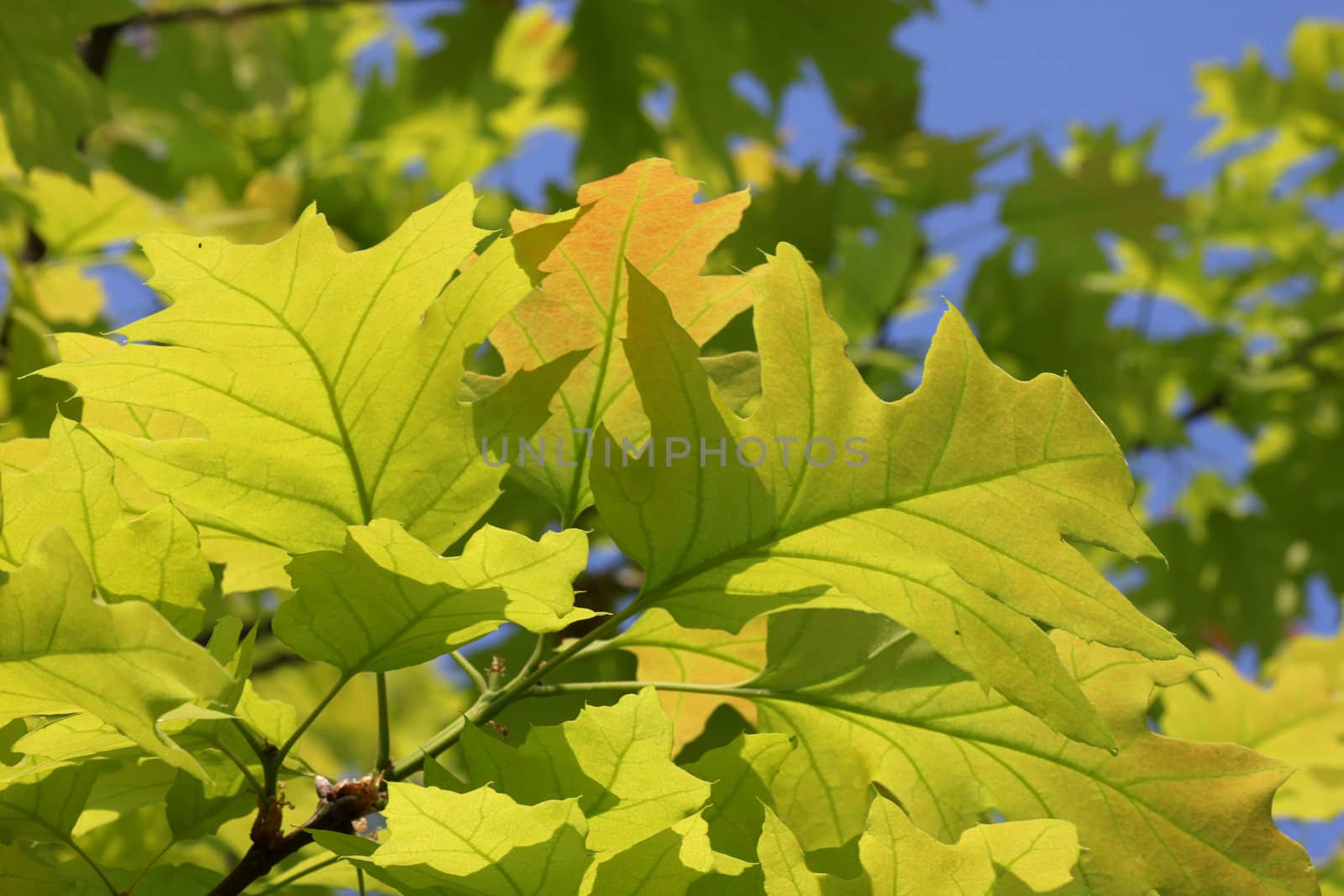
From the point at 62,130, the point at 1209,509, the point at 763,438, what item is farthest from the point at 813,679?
the point at 1209,509

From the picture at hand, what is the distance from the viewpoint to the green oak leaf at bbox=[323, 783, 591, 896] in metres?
0.50

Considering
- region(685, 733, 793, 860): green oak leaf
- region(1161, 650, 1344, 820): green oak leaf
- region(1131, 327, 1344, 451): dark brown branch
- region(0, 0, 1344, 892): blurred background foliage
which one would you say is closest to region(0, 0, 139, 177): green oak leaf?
region(0, 0, 1344, 892): blurred background foliage

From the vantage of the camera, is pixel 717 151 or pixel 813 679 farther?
pixel 717 151

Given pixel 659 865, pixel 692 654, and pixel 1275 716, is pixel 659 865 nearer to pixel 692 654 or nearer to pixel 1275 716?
pixel 692 654

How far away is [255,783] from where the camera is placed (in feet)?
2.01

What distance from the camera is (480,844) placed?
1.68ft

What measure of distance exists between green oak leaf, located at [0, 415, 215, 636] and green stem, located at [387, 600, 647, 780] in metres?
0.14

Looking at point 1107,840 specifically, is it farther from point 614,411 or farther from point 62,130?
point 62,130

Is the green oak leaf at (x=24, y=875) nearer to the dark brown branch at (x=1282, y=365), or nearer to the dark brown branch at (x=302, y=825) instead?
the dark brown branch at (x=302, y=825)

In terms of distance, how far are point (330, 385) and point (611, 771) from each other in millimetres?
242

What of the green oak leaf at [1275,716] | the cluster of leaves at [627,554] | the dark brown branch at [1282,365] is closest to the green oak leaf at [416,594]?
the cluster of leaves at [627,554]

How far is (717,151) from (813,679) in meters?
1.56

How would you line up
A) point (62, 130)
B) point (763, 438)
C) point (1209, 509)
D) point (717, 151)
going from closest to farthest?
point (763, 438) < point (62, 130) < point (717, 151) < point (1209, 509)

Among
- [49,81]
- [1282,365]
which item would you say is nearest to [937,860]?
[49,81]
